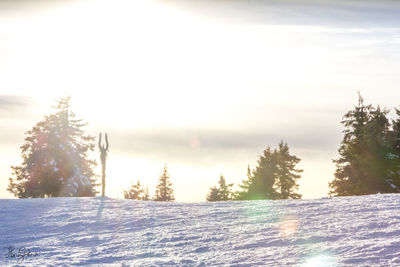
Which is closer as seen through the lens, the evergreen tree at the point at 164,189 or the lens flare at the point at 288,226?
the lens flare at the point at 288,226

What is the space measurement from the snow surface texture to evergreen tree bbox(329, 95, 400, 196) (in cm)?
2465

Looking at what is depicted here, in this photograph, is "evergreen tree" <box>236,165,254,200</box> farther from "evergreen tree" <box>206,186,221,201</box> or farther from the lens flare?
the lens flare

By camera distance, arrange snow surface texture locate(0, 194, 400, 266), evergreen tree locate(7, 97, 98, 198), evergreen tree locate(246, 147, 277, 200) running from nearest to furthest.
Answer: snow surface texture locate(0, 194, 400, 266) < evergreen tree locate(7, 97, 98, 198) < evergreen tree locate(246, 147, 277, 200)

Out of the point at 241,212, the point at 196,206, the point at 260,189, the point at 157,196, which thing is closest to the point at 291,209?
the point at 241,212

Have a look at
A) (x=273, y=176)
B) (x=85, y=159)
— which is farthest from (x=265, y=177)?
(x=85, y=159)

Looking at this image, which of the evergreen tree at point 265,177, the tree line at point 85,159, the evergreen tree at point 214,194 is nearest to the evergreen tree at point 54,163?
the tree line at point 85,159

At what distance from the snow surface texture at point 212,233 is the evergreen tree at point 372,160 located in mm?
24647

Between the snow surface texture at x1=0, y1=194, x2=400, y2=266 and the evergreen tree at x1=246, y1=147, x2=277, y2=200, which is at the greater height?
the evergreen tree at x1=246, y1=147, x2=277, y2=200

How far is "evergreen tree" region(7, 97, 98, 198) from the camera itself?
1656 inches

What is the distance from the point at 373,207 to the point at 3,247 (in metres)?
11.7

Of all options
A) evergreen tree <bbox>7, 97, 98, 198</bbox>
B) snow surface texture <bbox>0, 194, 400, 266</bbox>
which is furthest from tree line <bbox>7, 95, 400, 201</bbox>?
snow surface texture <bbox>0, 194, 400, 266</bbox>

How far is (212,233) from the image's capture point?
1600cm

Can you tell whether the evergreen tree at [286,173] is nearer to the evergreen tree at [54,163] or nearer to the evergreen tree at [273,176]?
the evergreen tree at [273,176]

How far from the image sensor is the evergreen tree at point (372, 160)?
4331 cm
